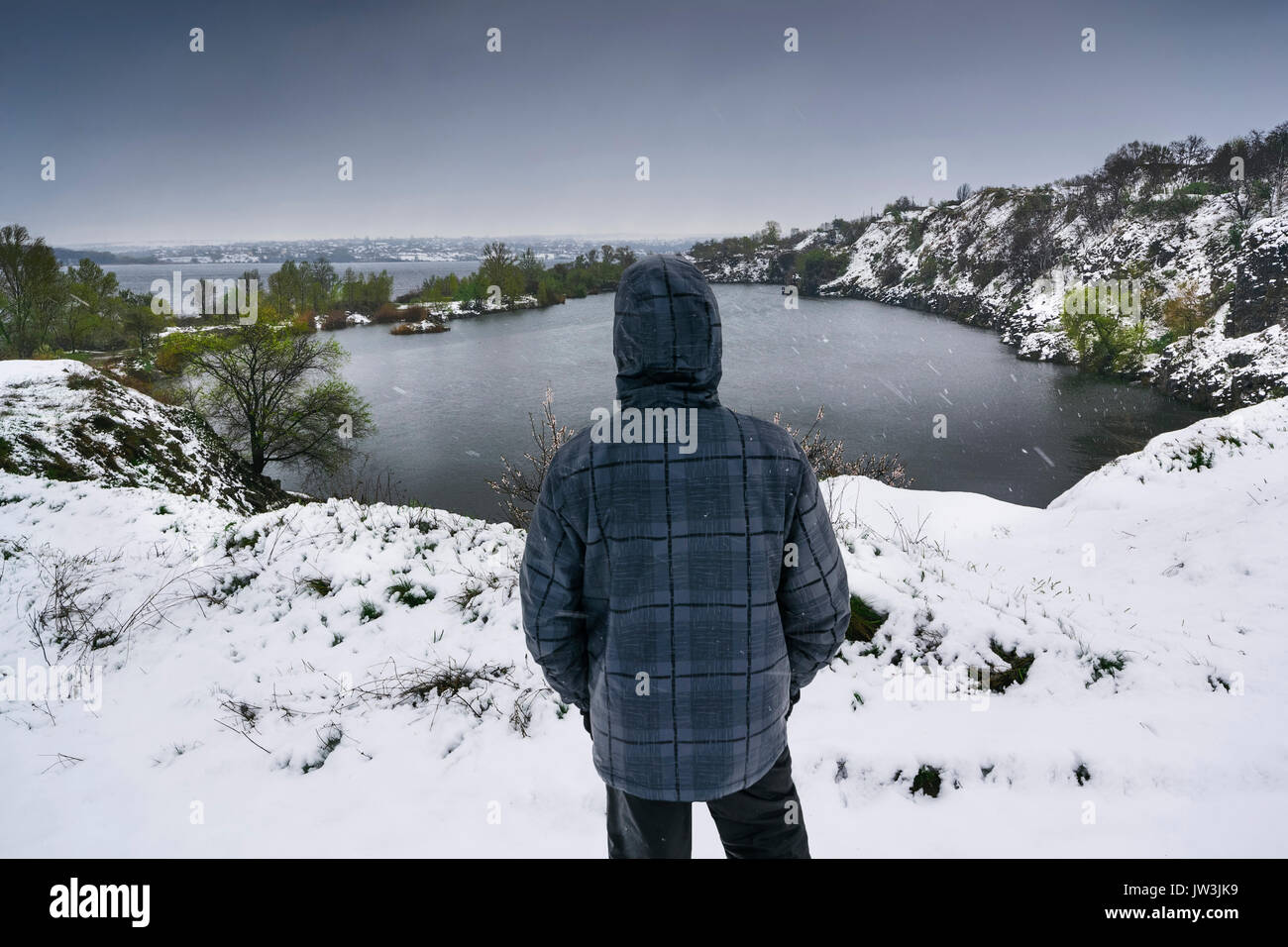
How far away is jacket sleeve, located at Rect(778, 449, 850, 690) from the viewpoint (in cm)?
154

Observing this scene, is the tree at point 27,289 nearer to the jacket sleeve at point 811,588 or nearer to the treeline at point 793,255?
the jacket sleeve at point 811,588

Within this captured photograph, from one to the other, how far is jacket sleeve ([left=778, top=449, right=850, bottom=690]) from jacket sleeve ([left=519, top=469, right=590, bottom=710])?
0.60 m

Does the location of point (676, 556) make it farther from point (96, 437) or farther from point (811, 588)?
point (96, 437)

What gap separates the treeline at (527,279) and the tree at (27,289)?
115 ft

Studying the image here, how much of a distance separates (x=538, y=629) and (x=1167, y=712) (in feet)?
12.3


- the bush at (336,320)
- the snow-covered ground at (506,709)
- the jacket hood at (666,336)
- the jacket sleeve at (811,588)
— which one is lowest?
the snow-covered ground at (506,709)

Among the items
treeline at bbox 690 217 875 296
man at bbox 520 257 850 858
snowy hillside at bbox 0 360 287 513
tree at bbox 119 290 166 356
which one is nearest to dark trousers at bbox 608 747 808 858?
man at bbox 520 257 850 858

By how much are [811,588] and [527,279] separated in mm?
74078

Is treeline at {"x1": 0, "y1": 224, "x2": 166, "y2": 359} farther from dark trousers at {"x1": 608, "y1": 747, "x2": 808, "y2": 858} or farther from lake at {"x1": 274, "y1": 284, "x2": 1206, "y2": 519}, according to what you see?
dark trousers at {"x1": 608, "y1": 747, "x2": 808, "y2": 858}

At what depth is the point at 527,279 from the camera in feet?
229

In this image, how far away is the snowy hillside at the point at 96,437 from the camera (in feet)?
34.9

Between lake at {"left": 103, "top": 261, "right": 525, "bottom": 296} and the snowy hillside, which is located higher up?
lake at {"left": 103, "top": 261, "right": 525, "bottom": 296}

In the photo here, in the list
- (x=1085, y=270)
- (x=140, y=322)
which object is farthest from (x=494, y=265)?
(x=1085, y=270)

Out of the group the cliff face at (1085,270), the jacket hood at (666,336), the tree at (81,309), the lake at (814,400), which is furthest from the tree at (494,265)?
the jacket hood at (666,336)
